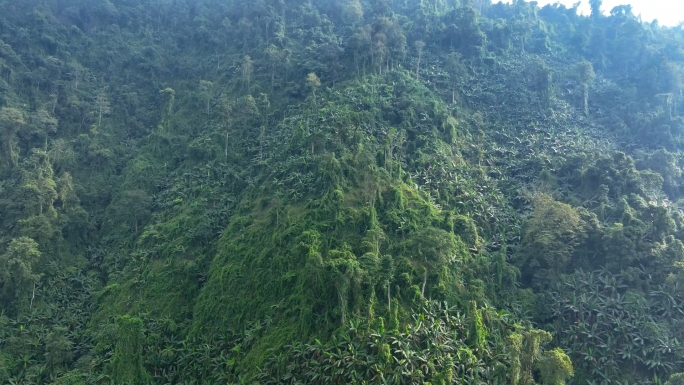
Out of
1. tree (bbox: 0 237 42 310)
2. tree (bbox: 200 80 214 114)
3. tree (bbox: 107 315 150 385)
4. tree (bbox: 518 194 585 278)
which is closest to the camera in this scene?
tree (bbox: 107 315 150 385)

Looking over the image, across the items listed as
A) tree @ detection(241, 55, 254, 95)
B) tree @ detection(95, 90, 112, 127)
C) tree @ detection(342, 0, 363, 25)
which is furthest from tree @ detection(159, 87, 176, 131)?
tree @ detection(342, 0, 363, 25)

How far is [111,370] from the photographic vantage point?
105 ft

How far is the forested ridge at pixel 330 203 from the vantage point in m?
31.9

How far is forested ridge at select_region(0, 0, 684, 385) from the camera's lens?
105ft

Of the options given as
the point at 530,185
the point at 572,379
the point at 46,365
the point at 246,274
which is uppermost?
the point at 530,185

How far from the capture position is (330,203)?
3850cm

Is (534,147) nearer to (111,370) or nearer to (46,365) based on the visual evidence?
(111,370)

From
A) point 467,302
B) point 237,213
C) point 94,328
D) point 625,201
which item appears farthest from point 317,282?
point 625,201

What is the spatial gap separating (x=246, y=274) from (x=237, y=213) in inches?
298

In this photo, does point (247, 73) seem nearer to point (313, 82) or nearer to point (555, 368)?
point (313, 82)

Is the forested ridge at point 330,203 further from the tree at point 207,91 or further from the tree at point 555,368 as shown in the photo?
the tree at point 207,91

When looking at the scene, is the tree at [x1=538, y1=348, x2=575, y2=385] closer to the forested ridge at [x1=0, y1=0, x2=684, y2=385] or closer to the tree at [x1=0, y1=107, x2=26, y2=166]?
the forested ridge at [x1=0, y1=0, x2=684, y2=385]

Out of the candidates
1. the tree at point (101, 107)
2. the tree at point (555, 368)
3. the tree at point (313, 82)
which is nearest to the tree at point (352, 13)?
the tree at point (313, 82)

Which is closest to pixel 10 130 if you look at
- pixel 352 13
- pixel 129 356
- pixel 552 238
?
pixel 129 356
